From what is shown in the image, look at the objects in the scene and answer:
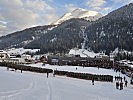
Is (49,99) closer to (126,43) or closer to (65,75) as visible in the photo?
(65,75)

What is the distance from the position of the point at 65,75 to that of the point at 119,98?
104 feet

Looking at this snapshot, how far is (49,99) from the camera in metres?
26.6

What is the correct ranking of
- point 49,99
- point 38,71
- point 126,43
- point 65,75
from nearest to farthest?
point 49,99 < point 65,75 < point 38,71 < point 126,43

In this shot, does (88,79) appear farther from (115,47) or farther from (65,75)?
(115,47)

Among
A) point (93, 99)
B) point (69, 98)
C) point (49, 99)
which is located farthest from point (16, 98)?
point (93, 99)

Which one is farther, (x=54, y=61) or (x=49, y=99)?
(x=54, y=61)

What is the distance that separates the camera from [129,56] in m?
134

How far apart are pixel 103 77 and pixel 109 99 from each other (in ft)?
79.3

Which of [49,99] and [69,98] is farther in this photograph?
[69,98]

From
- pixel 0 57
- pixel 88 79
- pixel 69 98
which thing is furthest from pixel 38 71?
pixel 0 57

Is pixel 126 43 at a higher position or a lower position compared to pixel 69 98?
higher

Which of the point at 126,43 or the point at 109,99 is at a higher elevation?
the point at 126,43

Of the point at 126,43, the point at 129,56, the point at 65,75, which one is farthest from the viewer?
the point at 126,43

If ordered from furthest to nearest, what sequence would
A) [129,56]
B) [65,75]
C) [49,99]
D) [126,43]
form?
[126,43]
[129,56]
[65,75]
[49,99]
